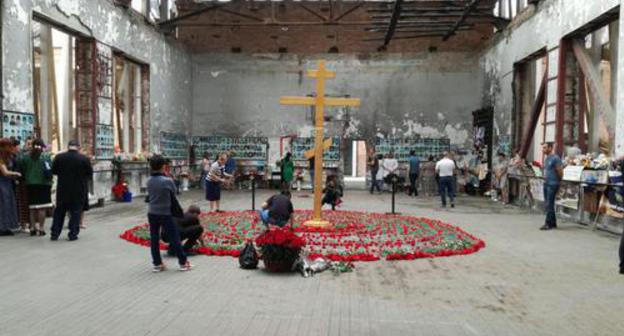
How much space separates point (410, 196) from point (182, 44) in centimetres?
1092

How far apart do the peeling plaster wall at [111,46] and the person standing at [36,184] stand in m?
1.80

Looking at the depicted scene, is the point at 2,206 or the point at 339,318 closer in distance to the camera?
the point at 339,318

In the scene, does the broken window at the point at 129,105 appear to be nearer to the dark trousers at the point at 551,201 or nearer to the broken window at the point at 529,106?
the dark trousers at the point at 551,201

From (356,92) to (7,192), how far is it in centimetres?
1574

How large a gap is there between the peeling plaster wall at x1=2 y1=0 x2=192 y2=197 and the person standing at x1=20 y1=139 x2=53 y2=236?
1.80 metres

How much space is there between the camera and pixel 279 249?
6.72 metres

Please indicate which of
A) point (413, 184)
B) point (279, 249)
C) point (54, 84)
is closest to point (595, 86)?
point (413, 184)

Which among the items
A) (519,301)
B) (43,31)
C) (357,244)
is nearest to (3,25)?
(43,31)

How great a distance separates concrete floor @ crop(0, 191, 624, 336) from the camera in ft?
15.5

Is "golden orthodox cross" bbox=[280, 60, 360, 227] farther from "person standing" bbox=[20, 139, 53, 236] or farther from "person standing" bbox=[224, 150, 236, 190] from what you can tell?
"person standing" bbox=[224, 150, 236, 190]

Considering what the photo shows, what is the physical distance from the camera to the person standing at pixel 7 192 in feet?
30.6

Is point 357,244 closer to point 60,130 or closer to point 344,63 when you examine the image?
point 60,130

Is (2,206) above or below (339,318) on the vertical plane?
above

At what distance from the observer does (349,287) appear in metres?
6.14
